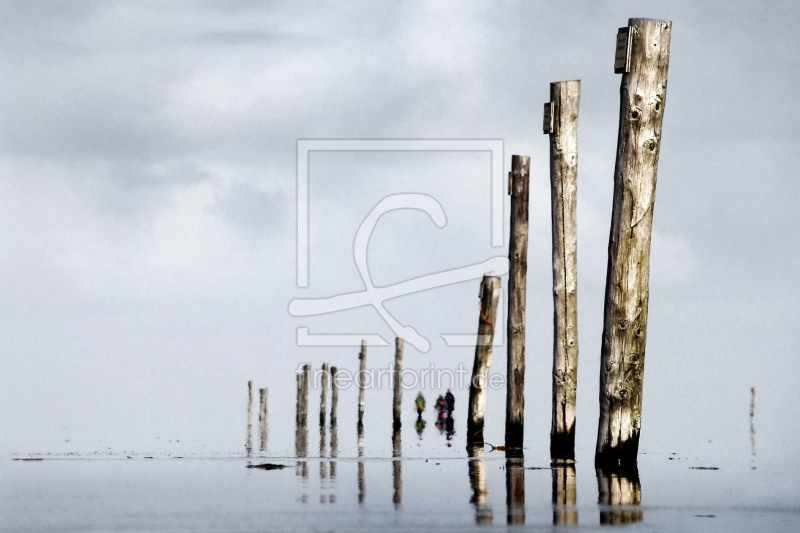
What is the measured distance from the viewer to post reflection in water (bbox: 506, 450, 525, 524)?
5578mm

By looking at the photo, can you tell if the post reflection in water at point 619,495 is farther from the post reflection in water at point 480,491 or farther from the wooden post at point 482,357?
the wooden post at point 482,357

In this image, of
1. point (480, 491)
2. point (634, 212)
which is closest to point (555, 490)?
point (480, 491)

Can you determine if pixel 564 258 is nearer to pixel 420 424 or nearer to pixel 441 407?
pixel 420 424

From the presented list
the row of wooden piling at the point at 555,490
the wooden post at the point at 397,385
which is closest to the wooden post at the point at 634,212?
the row of wooden piling at the point at 555,490

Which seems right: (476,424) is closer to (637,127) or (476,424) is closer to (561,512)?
(637,127)

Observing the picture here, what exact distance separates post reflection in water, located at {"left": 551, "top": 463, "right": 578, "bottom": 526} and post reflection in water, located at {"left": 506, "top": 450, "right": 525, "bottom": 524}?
16cm

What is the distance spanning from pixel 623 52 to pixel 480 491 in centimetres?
356

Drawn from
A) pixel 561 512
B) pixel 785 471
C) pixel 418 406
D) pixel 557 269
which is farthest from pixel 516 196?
pixel 418 406

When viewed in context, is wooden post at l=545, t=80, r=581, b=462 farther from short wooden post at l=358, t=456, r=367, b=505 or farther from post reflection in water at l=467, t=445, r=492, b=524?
short wooden post at l=358, t=456, r=367, b=505

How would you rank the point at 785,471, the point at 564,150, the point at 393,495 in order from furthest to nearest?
the point at 564,150
the point at 785,471
the point at 393,495

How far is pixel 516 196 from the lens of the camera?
15391 mm

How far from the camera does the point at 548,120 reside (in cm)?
1216

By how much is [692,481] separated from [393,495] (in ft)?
7.98

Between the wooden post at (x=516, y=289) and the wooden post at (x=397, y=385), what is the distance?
16.9 metres
